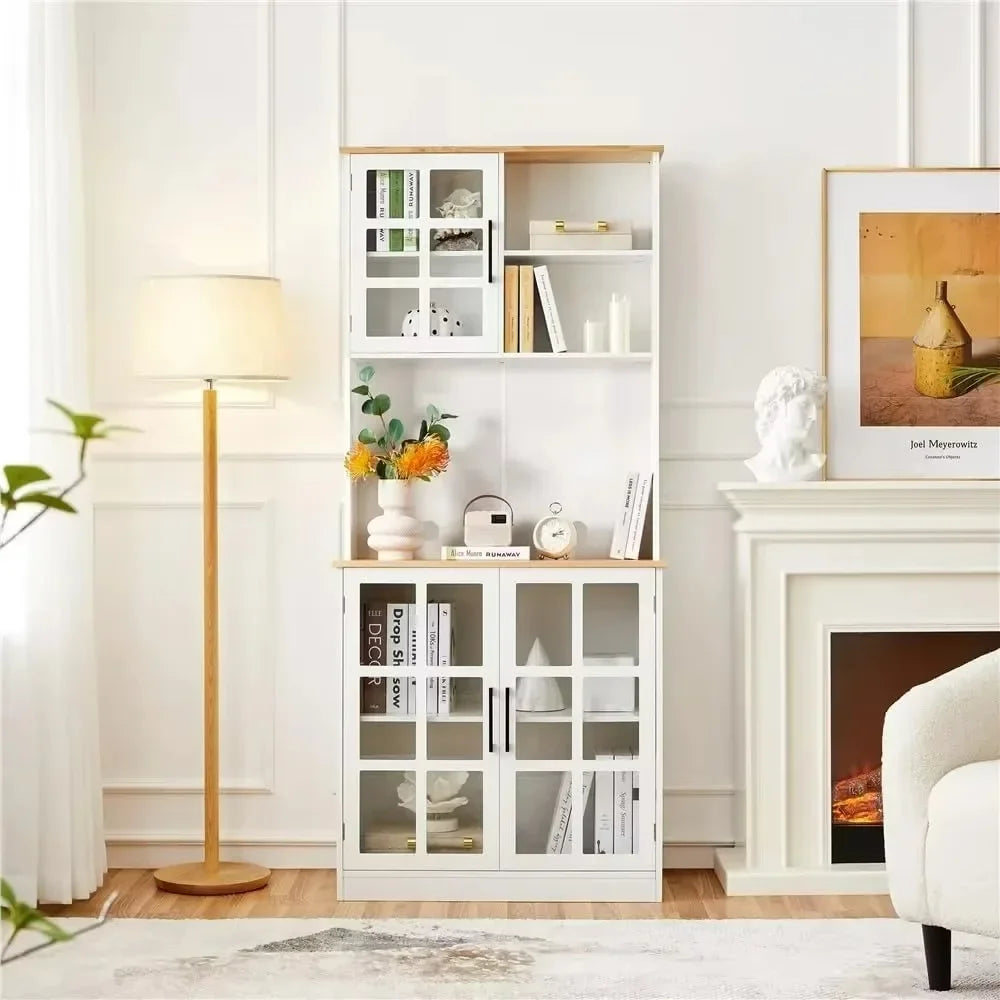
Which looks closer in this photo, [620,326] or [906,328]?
[620,326]

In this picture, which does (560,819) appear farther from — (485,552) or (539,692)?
(485,552)

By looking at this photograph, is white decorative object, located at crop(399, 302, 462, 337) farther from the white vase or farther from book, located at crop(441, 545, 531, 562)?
book, located at crop(441, 545, 531, 562)

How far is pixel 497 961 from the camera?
2.85 meters

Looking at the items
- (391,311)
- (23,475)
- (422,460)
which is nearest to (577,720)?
(422,460)

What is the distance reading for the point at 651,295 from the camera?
3598 mm

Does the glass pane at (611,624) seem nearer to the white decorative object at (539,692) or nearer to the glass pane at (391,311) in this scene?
the white decorative object at (539,692)

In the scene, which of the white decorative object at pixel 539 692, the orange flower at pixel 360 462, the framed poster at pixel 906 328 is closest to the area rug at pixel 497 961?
the white decorative object at pixel 539 692

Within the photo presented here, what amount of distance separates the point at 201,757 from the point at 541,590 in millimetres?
1134

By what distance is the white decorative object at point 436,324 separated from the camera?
3453 millimetres

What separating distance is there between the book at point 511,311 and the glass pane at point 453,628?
66 cm

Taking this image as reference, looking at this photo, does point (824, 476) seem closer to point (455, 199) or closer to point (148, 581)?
point (455, 199)

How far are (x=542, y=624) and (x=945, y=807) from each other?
3.87ft

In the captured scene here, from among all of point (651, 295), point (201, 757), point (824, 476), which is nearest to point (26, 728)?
point (201, 757)

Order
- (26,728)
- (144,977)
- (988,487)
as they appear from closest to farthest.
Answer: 1. (144,977)
2. (26,728)
3. (988,487)
